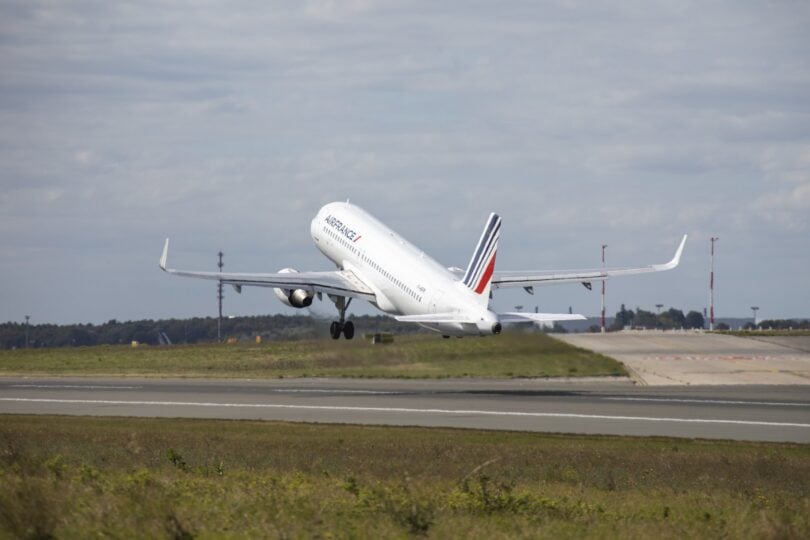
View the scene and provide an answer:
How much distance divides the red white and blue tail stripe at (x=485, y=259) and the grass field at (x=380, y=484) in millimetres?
18942

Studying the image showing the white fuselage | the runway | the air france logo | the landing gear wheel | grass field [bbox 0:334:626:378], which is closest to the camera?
the runway

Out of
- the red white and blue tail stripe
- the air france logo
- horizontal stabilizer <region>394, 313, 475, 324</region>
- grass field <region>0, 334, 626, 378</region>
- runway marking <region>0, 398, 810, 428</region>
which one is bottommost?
runway marking <region>0, 398, 810, 428</region>

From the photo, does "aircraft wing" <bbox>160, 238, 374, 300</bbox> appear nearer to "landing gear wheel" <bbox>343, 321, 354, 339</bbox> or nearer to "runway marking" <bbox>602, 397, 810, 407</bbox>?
"landing gear wheel" <bbox>343, 321, 354, 339</bbox>

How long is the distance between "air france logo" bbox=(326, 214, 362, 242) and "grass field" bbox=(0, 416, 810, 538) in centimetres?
3293

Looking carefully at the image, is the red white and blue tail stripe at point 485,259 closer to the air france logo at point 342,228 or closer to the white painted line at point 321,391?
the white painted line at point 321,391

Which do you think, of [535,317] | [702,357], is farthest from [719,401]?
[702,357]

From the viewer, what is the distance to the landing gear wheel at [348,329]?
7769 centimetres

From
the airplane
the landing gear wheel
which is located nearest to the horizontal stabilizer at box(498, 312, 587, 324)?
the airplane

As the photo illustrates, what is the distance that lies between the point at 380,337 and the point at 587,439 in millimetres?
34244

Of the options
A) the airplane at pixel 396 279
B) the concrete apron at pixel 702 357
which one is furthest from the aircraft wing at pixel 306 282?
the concrete apron at pixel 702 357

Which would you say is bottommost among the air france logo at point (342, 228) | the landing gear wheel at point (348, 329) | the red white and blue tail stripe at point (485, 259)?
the landing gear wheel at point (348, 329)

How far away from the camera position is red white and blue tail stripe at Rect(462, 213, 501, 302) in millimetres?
63406

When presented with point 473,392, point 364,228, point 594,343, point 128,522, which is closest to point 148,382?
point 364,228

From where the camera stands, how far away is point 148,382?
75.1 metres
